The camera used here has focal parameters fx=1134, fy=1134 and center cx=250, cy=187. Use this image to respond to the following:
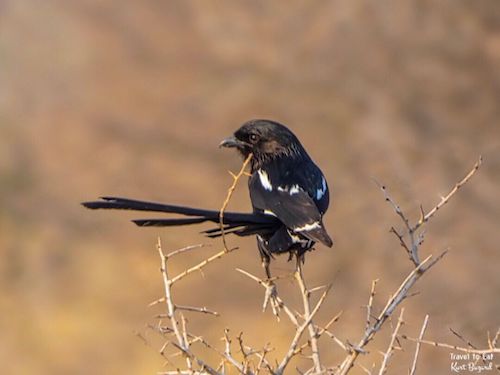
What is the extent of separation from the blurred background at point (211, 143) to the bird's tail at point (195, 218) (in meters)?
4.56

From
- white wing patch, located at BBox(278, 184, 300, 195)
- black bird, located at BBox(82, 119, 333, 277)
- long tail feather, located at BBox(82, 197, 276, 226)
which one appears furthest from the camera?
white wing patch, located at BBox(278, 184, 300, 195)

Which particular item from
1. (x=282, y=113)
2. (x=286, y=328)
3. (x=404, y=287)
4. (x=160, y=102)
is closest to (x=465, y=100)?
(x=282, y=113)

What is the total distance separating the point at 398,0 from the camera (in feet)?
38.2

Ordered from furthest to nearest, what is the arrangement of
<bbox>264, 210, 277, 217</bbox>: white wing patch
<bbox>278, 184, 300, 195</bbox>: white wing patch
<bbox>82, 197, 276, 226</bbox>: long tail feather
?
1. <bbox>278, 184, 300, 195</bbox>: white wing patch
2. <bbox>264, 210, 277, 217</bbox>: white wing patch
3. <bbox>82, 197, 276, 226</bbox>: long tail feather

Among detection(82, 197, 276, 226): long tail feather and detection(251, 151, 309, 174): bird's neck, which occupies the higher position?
detection(251, 151, 309, 174): bird's neck

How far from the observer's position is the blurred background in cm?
931

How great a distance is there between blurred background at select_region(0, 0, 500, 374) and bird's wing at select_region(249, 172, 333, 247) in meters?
4.20

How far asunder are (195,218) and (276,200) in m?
0.88

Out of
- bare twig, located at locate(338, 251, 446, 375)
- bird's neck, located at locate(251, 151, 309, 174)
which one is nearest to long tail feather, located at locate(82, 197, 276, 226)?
bare twig, located at locate(338, 251, 446, 375)

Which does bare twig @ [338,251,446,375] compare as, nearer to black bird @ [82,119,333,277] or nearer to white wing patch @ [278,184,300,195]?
black bird @ [82,119,333,277]

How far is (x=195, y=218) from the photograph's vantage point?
3.25 meters

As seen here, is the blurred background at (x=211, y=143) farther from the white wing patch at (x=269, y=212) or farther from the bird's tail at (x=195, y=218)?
the bird's tail at (x=195, y=218)

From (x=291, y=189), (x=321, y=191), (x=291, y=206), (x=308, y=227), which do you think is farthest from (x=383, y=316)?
(x=321, y=191)

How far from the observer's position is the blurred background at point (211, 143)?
9.31 meters
